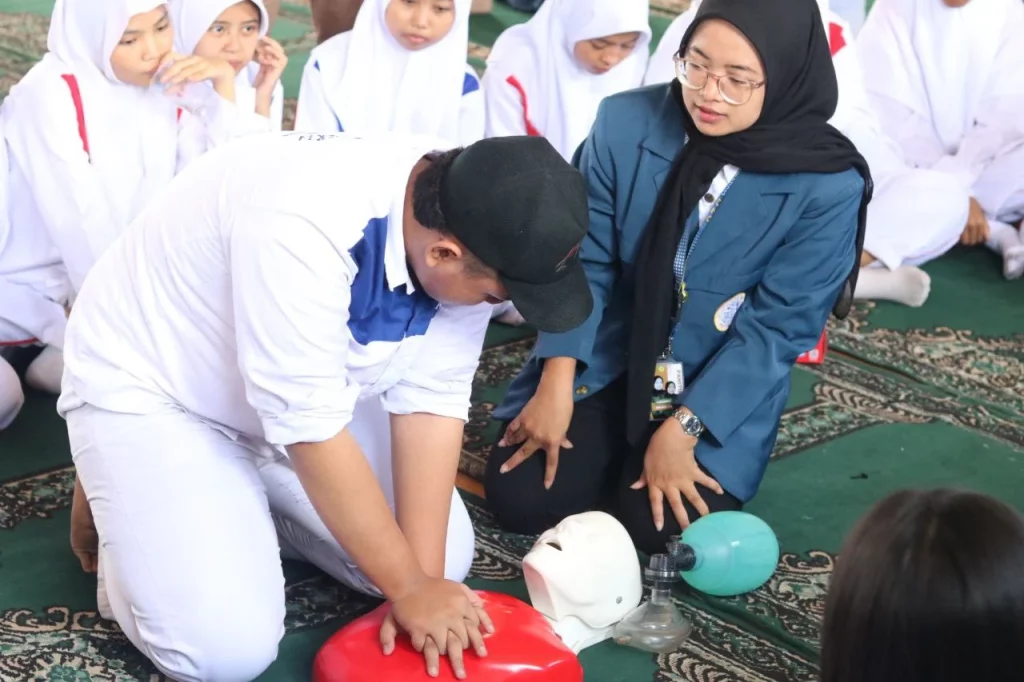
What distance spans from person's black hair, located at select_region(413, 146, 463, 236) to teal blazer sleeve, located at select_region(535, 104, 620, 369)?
622 mm

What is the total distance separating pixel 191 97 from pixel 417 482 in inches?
47.6

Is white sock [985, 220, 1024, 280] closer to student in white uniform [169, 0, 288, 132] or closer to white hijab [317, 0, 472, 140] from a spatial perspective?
white hijab [317, 0, 472, 140]

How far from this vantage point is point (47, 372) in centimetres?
254

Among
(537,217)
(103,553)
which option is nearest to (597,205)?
(537,217)

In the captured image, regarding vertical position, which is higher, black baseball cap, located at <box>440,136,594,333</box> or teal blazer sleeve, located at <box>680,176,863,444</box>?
black baseball cap, located at <box>440,136,594,333</box>

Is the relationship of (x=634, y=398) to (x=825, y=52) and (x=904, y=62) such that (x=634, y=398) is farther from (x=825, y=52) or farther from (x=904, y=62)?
(x=904, y=62)

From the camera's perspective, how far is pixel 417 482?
5.95ft

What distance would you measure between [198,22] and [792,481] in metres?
1.51

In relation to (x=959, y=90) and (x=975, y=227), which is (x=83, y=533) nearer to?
(x=975, y=227)

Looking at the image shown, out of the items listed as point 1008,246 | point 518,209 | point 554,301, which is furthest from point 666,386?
point 1008,246

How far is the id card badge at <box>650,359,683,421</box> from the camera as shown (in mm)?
2182

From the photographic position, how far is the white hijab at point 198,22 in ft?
9.11

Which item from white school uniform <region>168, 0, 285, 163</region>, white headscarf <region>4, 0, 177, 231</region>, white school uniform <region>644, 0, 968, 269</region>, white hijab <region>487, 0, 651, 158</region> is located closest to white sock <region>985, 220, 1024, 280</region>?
white school uniform <region>644, 0, 968, 269</region>

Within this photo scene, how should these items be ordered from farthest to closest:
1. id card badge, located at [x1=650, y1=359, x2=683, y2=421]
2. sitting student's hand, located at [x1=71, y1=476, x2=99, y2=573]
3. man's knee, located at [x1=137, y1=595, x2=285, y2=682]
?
id card badge, located at [x1=650, y1=359, x2=683, y2=421] → sitting student's hand, located at [x1=71, y1=476, x2=99, y2=573] → man's knee, located at [x1=137, y1=595, x2=285, y2=682]
